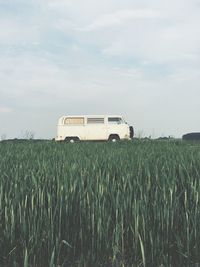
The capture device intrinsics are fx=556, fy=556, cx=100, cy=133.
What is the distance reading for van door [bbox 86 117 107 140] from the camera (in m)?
30.6

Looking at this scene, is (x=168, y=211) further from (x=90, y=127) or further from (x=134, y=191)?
(x=90, y=127)

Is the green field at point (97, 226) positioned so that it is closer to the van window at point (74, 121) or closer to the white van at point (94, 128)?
the white van at point (94, 128)

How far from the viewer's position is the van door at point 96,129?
100 ft

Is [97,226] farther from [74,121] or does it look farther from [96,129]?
[74,121]

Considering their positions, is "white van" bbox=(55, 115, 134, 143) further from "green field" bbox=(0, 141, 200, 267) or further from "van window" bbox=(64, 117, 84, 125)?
"green field" bbox=(0, 141, 200, 267)

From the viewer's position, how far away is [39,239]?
4.09 meters

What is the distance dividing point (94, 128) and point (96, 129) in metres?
0.12

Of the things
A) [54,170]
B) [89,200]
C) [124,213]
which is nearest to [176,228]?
[124,213]

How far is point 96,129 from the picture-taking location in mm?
30656

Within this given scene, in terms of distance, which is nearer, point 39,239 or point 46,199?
point 39,239

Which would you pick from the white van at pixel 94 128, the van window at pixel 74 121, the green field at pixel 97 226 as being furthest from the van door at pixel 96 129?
the green field at pixel 97 226

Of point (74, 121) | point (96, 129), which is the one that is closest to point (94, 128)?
point (96, 129)

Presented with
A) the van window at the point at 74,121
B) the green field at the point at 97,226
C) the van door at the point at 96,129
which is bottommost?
the green field at the point at 97,226

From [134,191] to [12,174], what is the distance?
1.35 meters
